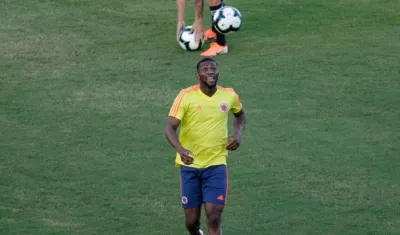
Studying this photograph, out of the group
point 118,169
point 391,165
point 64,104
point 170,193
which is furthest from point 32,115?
point 391,165

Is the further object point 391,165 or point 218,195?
point 391,165

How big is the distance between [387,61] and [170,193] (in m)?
5.71

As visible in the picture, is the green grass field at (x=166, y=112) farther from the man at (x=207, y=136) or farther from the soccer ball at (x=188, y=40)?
the man at (x=207, y=136)

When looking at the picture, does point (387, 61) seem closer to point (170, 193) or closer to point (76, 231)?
point (170, 193)

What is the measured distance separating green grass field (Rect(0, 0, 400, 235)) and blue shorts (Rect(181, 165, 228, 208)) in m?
1.13

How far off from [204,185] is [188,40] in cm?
679

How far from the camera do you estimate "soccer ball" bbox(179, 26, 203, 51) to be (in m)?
17.1

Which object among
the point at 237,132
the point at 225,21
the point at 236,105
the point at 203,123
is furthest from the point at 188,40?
the point at 203,123

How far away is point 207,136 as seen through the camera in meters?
10.5

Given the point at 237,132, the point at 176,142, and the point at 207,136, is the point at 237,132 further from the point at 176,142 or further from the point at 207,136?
the point at 176,142

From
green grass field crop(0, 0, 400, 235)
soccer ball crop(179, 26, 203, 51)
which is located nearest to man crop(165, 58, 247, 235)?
green grass field crop(0, 0, 400, 235)

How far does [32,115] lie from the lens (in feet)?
49.6

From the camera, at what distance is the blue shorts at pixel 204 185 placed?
10.5 metres

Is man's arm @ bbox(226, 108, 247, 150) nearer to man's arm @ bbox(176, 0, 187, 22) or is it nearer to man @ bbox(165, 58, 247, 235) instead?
man @ bbox(165, 58, 247, 235)
